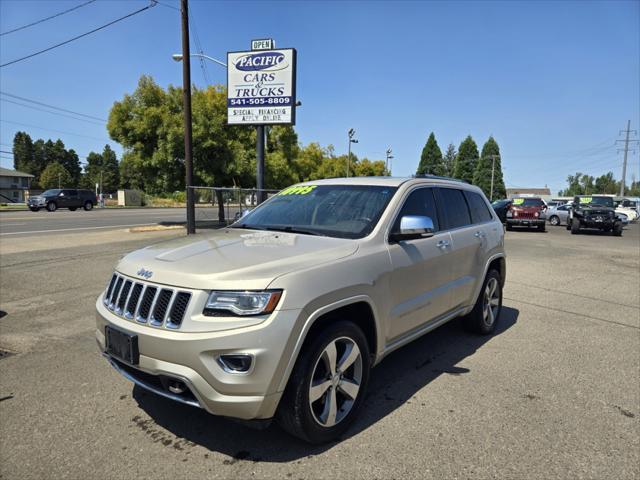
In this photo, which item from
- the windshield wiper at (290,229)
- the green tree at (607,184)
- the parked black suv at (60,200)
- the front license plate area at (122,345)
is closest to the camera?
the front license plate area at (122,345)

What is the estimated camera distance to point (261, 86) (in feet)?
53.7

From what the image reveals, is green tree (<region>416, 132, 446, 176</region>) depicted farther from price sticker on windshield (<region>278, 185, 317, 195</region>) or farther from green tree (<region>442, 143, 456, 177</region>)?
price sticker on windshield (<region>278, 185, 317, 195</region>)

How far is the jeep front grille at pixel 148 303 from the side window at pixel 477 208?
11.7ft

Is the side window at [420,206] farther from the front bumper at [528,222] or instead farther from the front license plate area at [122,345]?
the front bumper at [528,222]

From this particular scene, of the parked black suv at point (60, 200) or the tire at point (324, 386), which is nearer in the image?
the tire at point (324, 386)

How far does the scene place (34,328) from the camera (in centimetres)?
537

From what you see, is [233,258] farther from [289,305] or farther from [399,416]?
[399,416]

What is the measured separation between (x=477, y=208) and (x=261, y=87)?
1282 cm

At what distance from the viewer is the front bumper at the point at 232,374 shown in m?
2.50

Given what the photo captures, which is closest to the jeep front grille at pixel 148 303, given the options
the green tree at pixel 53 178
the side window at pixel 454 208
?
the side window at pixel 454 208

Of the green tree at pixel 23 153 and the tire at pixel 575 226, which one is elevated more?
the green tree at pixel 23 153

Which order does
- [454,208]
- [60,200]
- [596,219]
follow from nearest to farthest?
[454,208], [596,219], [60,200]

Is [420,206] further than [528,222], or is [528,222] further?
[528,222]

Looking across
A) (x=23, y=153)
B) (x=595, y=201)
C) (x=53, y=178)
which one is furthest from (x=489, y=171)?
(x=23, y=153)
